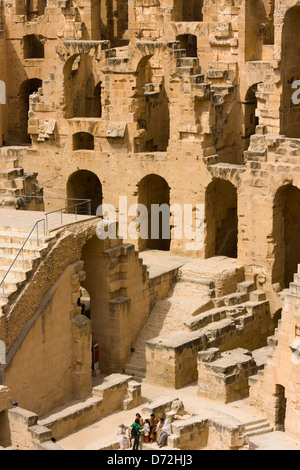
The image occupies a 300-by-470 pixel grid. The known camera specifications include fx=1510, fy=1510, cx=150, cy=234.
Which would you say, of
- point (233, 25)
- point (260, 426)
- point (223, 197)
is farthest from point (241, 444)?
point (233, 25)

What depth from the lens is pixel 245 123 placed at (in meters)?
48.9

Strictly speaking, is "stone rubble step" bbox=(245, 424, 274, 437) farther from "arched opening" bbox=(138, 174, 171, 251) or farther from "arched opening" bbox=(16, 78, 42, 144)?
"arched opening" bbox=(16, 78, 42, 144)

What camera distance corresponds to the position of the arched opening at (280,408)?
38.8 meters

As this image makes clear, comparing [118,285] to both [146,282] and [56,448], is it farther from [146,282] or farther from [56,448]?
[56,448]

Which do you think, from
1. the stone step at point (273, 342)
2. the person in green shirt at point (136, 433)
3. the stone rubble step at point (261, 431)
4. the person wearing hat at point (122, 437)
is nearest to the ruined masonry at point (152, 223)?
the stone rubble step at point (261, 431)

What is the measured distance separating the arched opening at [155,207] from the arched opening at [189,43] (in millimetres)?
5531

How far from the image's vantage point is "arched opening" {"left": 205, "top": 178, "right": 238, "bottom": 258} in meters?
47.2

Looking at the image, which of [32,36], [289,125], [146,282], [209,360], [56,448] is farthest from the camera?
[32,36]

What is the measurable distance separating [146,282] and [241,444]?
829 cm

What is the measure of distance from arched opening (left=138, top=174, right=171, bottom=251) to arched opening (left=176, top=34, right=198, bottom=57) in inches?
218

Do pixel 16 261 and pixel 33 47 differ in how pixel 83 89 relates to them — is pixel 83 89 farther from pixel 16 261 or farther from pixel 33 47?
pixel 16 261

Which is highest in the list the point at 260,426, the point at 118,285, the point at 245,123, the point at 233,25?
the point at 233,25

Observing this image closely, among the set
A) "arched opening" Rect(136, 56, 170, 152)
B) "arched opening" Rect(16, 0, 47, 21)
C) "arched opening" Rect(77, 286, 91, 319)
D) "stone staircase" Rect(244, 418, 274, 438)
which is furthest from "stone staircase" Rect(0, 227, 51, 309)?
"arched opening" Rect(16, 0, 47, 21)

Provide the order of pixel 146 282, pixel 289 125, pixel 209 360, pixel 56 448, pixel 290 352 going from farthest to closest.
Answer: pixel 289 125 < pixel 146 282 < pixel 209 360 < pixel 290 352 < pixel 56 448
